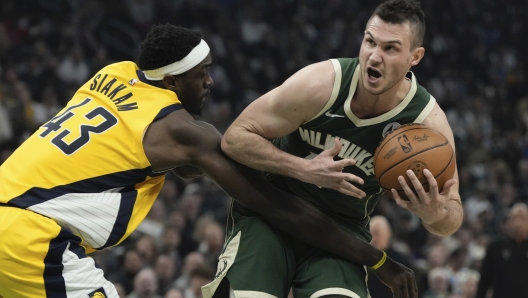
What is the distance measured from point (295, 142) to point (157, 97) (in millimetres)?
748

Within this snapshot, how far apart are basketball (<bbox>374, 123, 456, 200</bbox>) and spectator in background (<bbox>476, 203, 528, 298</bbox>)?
351cm

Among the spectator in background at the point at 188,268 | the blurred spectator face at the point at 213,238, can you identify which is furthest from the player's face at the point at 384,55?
the blurred spectator face at the point at 213,238

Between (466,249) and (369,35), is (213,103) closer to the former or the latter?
(466,249)

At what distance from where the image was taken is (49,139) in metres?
3.78

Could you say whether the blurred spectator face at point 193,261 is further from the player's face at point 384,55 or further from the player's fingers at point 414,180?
the player's fingers at point 414,180

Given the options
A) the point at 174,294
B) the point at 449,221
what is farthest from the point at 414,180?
the point at 174,294

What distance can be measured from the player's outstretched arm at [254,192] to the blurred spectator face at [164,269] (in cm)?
406

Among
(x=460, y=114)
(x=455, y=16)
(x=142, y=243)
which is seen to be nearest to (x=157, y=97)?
(x=142, y=243)

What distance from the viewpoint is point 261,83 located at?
Result: 48.2 ft

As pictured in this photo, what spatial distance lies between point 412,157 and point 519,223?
3.71m

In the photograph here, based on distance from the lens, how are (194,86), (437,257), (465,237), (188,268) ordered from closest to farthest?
(194,86) → (188,268) → (437,257) → (465,237)

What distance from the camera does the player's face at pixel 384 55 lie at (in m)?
3.89

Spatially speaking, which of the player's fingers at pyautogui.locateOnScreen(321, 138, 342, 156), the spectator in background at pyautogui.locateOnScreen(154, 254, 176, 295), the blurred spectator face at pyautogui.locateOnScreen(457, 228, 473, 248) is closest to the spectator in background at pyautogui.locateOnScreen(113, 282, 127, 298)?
the spectator in background at pyautogui.locateOnScreen(154, 254, 176, 295)

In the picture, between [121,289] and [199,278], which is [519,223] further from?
[121,289]
